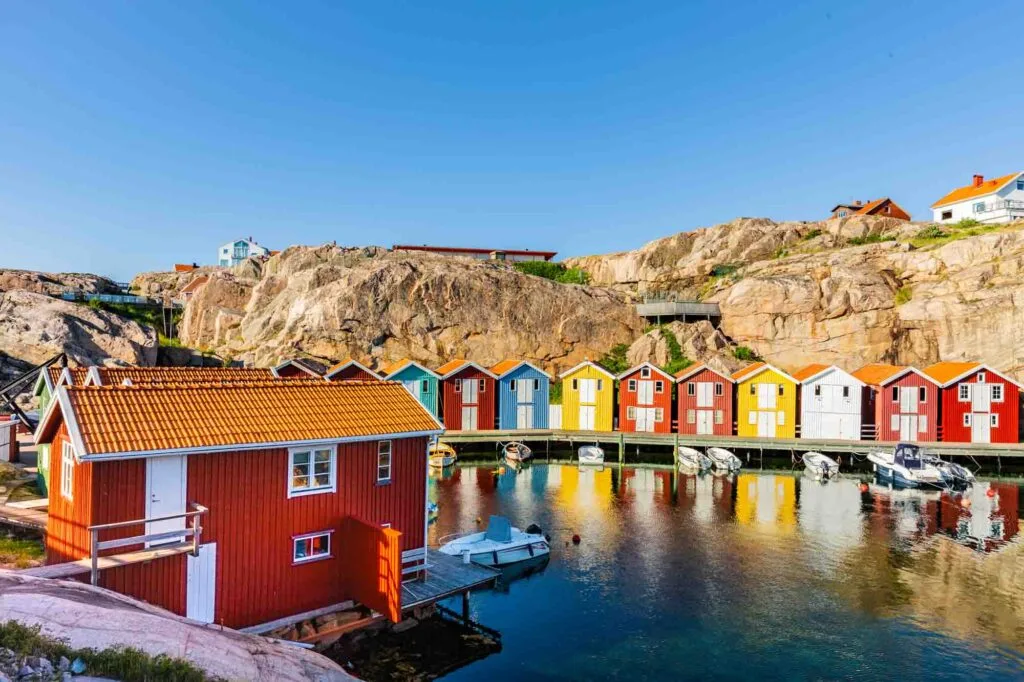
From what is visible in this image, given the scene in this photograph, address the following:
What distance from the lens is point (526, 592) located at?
24719mm

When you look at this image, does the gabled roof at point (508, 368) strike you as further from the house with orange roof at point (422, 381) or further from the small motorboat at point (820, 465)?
the small motorboat at point (820, 465)

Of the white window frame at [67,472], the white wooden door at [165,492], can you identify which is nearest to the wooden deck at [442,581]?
the white wooden door at [165,492]

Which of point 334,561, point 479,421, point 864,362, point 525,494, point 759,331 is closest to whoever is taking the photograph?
point 334,561

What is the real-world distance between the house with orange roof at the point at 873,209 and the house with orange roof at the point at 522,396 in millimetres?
60643

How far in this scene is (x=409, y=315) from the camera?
7125cm

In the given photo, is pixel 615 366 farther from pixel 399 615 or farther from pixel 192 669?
pixel 192 669

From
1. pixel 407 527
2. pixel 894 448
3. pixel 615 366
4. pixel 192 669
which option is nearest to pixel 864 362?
pixel 894 448

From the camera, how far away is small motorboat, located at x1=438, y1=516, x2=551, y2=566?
26.5 m

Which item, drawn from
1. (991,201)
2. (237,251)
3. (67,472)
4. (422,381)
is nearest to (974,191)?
(991,201)

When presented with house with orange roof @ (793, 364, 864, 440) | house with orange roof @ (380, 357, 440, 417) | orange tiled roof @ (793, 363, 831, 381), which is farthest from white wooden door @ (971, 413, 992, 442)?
house with orange roof @ (380, 357, 440, 417)

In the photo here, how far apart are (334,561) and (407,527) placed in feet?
8.44

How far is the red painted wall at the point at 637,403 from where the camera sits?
183 ft

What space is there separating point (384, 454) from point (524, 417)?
1528 inches

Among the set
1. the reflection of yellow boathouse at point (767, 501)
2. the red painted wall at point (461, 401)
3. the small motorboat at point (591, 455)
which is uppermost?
the red painted wall at point (461, 401)
